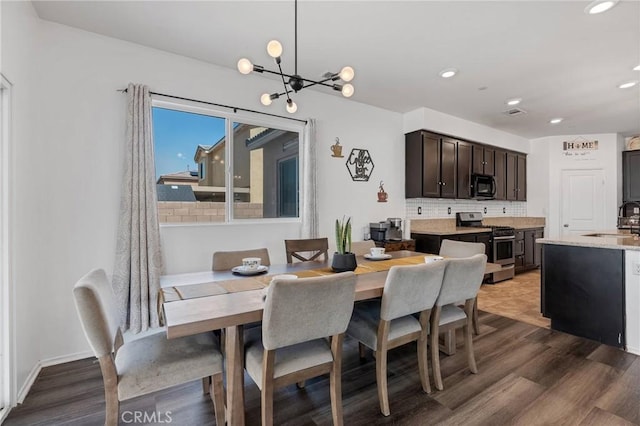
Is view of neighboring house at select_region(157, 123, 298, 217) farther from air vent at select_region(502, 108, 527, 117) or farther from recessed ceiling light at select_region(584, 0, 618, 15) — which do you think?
air vent at select_region(502, 108, 527, 117)

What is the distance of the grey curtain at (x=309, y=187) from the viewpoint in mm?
3717

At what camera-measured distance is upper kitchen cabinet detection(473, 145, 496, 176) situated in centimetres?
539

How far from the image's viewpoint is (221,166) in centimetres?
336

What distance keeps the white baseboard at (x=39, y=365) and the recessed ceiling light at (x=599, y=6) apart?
4837 millimetres

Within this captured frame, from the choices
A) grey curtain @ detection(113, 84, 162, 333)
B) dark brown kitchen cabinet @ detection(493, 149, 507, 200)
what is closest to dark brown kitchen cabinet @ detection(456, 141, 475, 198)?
dark brown kitchen cabinet @ detection(493, 149, 507, 200)

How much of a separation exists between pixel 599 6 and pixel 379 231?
2980mm

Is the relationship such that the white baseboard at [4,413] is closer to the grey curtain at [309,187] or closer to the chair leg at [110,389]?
the chair leg at [110,389]

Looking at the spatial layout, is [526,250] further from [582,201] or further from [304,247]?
[304,247]

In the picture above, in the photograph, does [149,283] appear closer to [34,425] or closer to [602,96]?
[34,425]

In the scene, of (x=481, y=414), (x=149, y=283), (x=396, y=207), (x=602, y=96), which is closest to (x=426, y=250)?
(x=396, y=207)

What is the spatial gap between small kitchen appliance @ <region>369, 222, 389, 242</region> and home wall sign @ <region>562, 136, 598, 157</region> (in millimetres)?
4881

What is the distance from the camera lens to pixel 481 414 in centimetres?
186

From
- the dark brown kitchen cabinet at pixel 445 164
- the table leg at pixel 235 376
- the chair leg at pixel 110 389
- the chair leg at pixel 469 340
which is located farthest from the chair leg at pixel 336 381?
the dark brown kitchen cabinet at pixel 445 164

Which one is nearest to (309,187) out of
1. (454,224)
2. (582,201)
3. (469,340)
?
(469,340)
